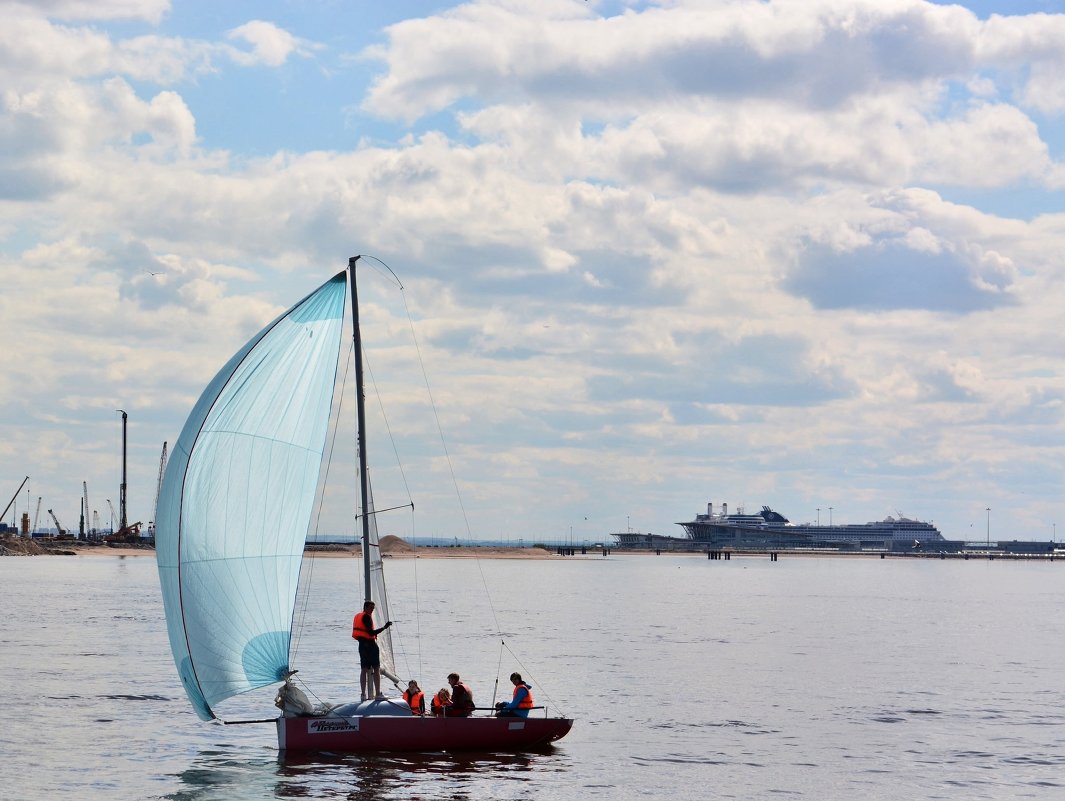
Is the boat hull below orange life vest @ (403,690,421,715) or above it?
below

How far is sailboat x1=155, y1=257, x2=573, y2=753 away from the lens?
24.7 meters

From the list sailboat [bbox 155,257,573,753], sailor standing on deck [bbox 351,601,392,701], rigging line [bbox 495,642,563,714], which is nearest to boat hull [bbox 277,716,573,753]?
sailboat [bbox 155,257,573,753]

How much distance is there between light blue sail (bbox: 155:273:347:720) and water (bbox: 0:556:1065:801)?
252cm

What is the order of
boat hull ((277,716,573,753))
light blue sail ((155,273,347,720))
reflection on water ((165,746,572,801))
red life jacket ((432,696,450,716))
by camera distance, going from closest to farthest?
reflection on water ((165,746,572,801)) < light blue sail ((155,273,347,720)) < boat hull ((277,716,573,753)) < red life jacket ((432,696,450,716))

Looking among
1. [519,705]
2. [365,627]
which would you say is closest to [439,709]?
[519,705]

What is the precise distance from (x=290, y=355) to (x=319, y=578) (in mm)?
110939

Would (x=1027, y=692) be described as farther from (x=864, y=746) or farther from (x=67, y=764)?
(x=67, y=764)

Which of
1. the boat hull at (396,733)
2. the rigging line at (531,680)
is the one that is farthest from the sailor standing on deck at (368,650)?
the rigging line at (531,680)

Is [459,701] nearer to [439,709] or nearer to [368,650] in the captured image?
[439,709]

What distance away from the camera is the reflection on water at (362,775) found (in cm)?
2427

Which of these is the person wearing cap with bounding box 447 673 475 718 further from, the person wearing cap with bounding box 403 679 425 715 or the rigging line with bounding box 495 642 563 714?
the rigging line with bounding box 495 642 563 714

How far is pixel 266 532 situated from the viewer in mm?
25484

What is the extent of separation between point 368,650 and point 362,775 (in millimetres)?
2412

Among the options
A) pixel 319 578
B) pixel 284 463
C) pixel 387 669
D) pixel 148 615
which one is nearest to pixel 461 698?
pixel 387 669
